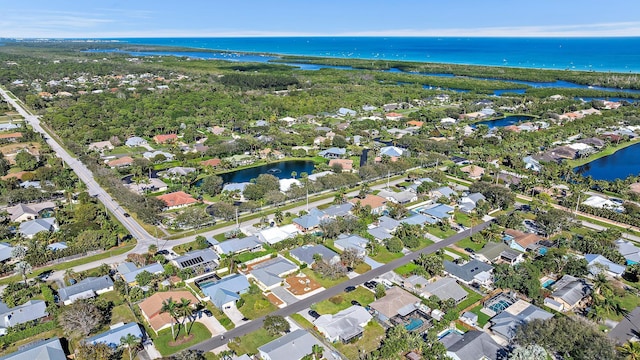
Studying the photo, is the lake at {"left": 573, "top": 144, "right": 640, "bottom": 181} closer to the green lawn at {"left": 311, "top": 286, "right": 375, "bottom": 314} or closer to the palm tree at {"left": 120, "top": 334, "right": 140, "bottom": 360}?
the green lawn at {"left": 311, "top": 286, "right": 375, "bottom": 314}

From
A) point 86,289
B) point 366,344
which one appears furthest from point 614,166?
point 86,289

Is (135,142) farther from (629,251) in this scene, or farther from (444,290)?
(629,251)

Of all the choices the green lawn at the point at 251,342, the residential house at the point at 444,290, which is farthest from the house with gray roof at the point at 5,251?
the residential house at the point at 444,290

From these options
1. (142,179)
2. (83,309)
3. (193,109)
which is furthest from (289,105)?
(83,309)

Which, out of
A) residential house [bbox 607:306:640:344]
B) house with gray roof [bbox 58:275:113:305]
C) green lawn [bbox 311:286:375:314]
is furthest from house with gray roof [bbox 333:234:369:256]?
house with gray roof [bbox 58:275:113:305]

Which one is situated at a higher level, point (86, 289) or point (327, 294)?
point (86, 289)

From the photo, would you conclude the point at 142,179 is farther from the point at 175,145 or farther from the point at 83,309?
the point at 83,309

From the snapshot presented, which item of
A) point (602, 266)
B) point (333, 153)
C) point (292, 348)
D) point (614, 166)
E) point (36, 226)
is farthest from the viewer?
point (333, 153)
